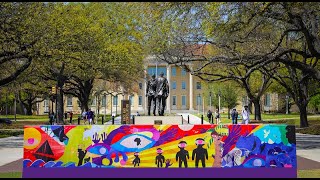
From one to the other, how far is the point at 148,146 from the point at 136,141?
14.6 inches

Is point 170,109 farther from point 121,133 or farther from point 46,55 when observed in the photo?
point 121,133

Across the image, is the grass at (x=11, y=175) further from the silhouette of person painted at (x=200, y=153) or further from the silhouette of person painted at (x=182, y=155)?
the silhouette of person painted at (x=200, y=153)

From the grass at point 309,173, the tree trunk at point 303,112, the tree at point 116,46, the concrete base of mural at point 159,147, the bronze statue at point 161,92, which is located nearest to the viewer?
the grass at point 309,173

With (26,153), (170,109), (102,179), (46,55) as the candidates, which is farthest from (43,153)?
(170,109)

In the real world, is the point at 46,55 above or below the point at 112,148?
above

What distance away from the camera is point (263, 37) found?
28.5 m

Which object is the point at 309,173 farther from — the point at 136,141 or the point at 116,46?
the point at 116,46

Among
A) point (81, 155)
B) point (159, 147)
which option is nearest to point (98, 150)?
point (81, 155)

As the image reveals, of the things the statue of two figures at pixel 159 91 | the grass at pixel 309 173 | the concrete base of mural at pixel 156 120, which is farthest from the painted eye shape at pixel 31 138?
the statue of two figures at pixel 159 91

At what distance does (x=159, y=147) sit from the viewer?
12617mm

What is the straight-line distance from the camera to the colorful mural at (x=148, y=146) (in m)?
12.6

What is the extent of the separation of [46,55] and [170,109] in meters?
79.7

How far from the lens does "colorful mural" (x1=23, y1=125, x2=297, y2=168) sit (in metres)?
12.6

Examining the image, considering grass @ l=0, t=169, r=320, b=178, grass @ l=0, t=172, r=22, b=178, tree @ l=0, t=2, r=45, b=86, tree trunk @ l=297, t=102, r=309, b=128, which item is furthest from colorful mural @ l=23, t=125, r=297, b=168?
tree trunk @ l=297, t=102, r=309, b=128
